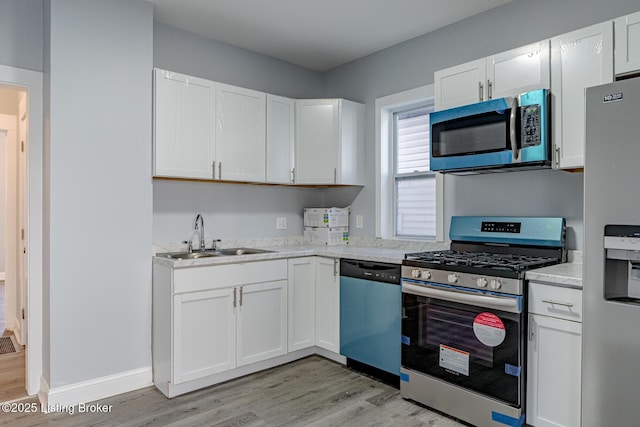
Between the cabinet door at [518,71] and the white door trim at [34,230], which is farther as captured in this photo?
the white door trim at [34,230]

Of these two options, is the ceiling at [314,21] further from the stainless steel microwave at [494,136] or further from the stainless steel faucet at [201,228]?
the stainless steel faucet at [201,228]

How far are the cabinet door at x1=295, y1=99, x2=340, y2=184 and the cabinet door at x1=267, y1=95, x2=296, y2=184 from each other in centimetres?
7

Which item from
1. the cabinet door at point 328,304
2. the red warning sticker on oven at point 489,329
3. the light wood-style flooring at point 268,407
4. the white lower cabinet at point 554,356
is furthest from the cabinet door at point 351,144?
the white lower cabinet at point 554,356

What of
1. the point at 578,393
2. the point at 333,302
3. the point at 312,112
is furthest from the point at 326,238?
the point at 578,393

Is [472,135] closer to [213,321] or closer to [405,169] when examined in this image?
[405,169]

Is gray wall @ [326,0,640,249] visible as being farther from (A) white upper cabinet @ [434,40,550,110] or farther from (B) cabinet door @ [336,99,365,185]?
(A) white upper cabinet @ [434,40,550,110]

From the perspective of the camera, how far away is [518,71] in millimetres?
2568

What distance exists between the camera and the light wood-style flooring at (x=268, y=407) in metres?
2.48

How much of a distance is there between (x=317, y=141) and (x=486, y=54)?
151cm

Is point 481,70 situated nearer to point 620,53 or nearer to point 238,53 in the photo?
point 620,53

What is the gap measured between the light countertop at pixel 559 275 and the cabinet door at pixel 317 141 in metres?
1.91

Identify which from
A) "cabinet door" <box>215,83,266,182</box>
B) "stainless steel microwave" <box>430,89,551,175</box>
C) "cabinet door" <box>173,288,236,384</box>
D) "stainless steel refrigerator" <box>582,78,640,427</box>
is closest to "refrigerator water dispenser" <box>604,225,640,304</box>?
"stainless steel refrigerator" <box>582,78,640,427</box>

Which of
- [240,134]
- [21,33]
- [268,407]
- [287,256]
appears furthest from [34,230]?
[268,407]

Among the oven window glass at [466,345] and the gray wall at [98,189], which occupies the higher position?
the gray wall at [98,189]
